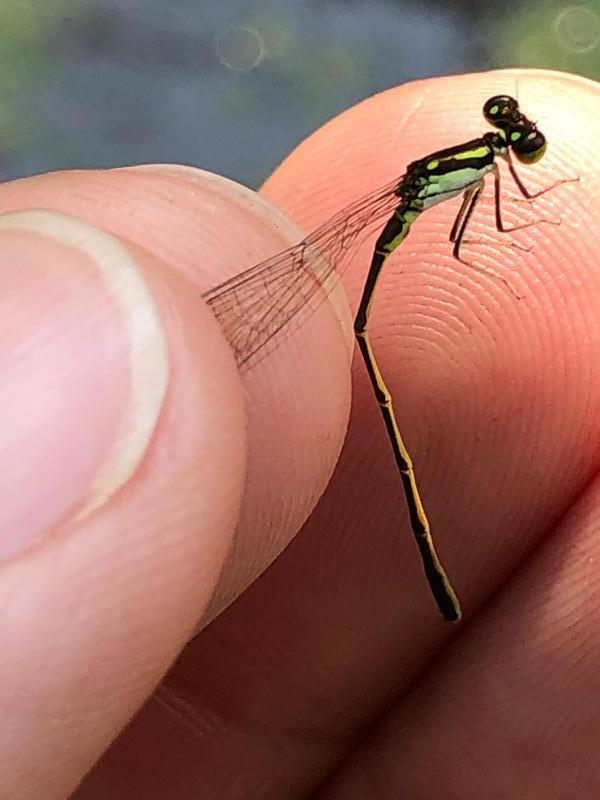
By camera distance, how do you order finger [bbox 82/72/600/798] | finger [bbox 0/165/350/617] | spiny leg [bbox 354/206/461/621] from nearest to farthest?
finger [bbox 0/165/350/617], spiny leg [bbox 354/206/461/621], finger [bbox 82/72/600/798]

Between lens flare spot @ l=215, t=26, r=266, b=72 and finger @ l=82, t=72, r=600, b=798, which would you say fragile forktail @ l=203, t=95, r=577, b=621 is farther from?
lens flare spot @ l=215, t=26, r=266, b=72

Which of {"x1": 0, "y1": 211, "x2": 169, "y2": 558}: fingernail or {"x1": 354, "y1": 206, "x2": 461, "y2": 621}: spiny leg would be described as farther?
{"x1": 354, "y1": 206, "x2": 461, "y2": 621}: spiny leg

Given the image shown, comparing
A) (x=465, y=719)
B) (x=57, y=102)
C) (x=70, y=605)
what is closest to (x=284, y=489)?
(x=70, y=605)

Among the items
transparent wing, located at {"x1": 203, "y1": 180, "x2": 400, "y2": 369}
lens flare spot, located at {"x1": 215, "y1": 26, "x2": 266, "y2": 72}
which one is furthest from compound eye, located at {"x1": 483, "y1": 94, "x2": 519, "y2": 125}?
lens flare spot, located at {"x1": 215, "y1": 26, "x2": 266, "y2": 72}

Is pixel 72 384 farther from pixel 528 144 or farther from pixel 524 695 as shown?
pixel 524 695

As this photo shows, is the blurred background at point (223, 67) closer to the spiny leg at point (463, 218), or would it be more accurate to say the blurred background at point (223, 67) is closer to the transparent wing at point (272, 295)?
the spiny leg at point (463, 218)

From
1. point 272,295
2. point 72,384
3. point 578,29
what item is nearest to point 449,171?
point 272,295

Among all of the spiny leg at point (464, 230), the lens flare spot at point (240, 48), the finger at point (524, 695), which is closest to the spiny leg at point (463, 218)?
the spiny leg at point (464, 230)
